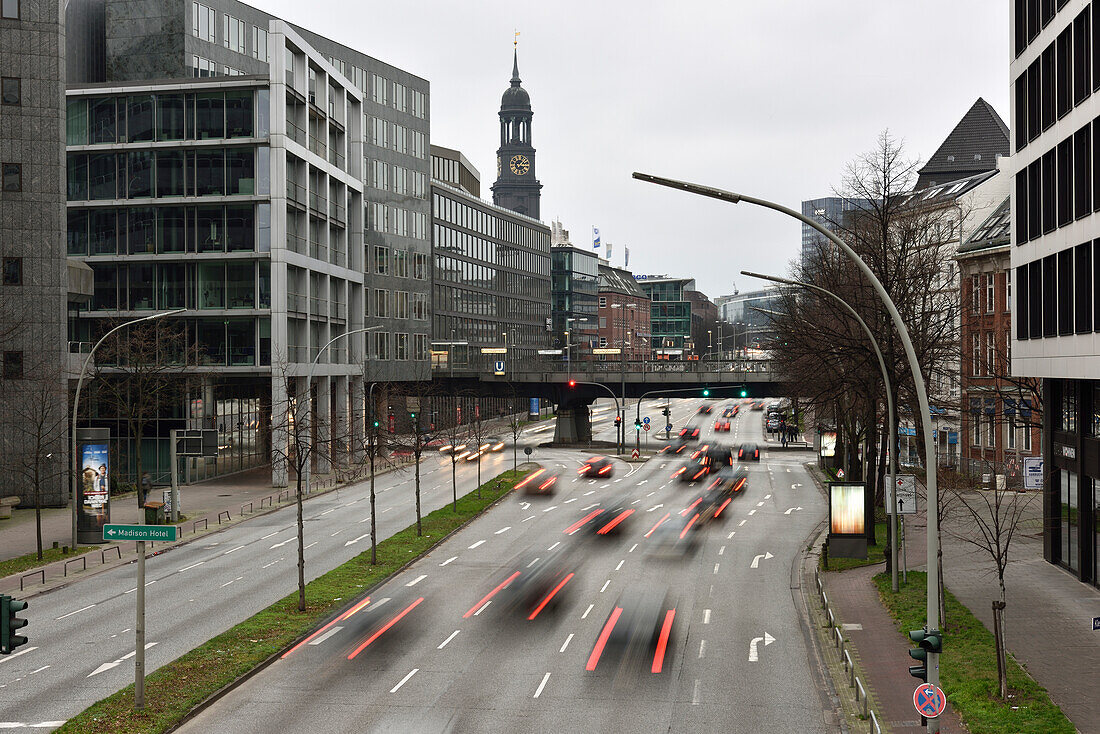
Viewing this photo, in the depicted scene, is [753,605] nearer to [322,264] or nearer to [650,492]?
[650,492]

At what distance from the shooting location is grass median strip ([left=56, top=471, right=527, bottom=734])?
63.3ft

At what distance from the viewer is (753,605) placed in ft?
100

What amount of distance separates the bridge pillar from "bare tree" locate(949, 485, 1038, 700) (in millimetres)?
46206

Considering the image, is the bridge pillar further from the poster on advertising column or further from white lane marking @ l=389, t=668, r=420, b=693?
white lane marking @ l=389, t=668, r=420, b=693

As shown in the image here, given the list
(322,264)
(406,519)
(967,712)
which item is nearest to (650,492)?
(406,519)

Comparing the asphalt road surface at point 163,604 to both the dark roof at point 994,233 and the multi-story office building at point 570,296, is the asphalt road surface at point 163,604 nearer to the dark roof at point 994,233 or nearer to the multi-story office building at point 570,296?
the dark roof at point 994,233

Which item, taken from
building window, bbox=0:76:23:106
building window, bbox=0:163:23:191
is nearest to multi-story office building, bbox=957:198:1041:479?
building window, bbox=0:163:23:191

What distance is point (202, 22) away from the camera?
257 feet

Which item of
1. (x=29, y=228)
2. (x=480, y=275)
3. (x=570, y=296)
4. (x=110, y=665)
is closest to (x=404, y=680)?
(x=110, y=665)

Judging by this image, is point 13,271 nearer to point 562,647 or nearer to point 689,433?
point 562,647

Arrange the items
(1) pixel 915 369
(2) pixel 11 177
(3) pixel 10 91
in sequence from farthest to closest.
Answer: (3) pixel 10 91 → (2) pixel 11 177 → (1) pixel 915 369

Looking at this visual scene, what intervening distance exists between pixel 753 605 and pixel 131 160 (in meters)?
51.1

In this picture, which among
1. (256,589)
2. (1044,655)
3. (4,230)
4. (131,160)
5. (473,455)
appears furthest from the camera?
(473,455)

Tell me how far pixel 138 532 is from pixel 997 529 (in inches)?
699
